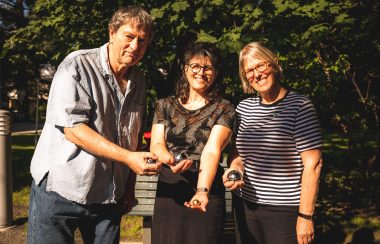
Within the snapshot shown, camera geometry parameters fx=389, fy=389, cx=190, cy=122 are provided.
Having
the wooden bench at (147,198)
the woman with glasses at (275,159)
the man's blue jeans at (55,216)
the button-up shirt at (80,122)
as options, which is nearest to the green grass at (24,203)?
the wooden bench at (147,198)

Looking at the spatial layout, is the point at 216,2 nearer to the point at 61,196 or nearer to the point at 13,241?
the point at 61,196

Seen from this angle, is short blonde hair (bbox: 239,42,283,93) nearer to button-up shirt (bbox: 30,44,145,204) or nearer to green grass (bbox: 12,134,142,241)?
button-up shirt (bbox: 30,44,145,204)

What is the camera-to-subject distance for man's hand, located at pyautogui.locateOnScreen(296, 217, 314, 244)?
2367 mm

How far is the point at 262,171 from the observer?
2482mm

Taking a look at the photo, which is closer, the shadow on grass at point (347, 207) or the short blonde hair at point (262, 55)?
the short blonde hair at point (262, 55)

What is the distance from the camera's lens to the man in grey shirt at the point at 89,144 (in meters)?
1.89

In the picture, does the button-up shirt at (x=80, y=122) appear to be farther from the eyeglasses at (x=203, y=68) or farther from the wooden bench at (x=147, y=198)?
the wooden bench at (x=147, y=198)

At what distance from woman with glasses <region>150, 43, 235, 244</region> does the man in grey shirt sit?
0.99 ft

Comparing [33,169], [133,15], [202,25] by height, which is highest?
[202,25]

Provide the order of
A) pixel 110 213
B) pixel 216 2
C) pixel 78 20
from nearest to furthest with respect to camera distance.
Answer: pixel 110 213, pixel 216 2, pixel 78 20

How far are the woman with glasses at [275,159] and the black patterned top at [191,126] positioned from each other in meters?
0.25

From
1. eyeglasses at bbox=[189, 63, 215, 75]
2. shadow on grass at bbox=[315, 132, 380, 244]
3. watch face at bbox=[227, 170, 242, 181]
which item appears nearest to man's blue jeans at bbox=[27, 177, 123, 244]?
watch face at bbox=[227, 170, 242, 181]

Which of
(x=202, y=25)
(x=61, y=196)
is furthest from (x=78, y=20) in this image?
(x=61, y=196)

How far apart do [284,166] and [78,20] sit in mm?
3615
